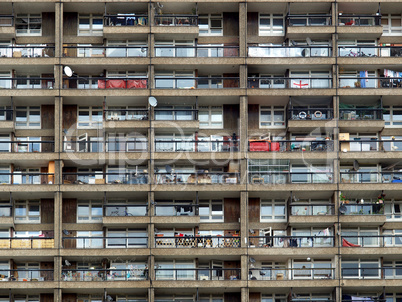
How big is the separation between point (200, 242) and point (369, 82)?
18.5 metres

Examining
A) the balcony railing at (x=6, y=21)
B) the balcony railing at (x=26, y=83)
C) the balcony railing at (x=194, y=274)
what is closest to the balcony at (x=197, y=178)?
the balcony railing at (x=194, y=274)

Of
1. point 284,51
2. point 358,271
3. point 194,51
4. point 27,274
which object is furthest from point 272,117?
point 27,274

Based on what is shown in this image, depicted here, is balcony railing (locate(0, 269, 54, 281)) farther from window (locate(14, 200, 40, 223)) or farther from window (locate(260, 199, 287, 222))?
window (locate(260, 199, 287, 222))

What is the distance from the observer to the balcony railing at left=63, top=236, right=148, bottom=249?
77.6m

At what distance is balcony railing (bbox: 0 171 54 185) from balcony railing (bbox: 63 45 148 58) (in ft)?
32.4

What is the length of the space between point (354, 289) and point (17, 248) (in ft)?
83.3

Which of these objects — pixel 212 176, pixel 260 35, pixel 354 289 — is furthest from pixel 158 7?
pixel 354 289

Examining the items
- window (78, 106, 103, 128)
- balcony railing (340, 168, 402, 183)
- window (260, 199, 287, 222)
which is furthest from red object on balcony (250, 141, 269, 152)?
window (78, 106, 103, 128)

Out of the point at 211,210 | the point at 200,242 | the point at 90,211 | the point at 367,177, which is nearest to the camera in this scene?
the point at 200,242

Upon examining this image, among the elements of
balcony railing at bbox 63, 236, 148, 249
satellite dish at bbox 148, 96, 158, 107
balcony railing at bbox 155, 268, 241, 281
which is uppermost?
satellite dish at bbox 148, 96, 158, 107

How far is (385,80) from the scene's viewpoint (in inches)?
3182

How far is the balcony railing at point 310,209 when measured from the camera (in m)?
77.9

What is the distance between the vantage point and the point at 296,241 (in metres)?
77.1

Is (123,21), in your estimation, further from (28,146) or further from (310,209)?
(310,209)
